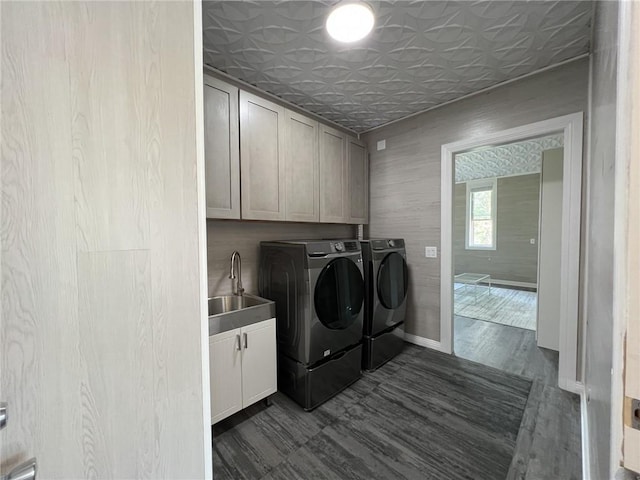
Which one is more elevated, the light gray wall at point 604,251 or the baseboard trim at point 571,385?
the light gray wall at point 604,251

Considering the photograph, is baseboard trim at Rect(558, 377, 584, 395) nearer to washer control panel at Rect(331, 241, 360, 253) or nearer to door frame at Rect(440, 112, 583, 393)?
door frame at Rect(440, 112, 583, 393)

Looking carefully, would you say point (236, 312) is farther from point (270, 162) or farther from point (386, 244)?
point (386, 244)

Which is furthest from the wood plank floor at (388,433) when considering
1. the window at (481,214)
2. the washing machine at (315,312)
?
the window at (481,214)

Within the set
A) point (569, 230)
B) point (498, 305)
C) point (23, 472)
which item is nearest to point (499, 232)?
point (498, 305)

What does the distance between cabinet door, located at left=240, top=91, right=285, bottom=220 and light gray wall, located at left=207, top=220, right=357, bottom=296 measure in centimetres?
35

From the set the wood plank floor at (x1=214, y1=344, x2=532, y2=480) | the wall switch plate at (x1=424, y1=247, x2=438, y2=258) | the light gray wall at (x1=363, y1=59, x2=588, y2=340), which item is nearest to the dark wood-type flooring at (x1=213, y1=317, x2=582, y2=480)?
the wood plank floor at (x1=214, y1=344, x2=532, y2=480)

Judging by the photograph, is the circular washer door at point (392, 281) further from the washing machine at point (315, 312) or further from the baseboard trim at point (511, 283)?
the baseboard trim at point (511, 283)

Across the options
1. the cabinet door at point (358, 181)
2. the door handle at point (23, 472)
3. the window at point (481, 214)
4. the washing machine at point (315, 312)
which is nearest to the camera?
the door handle at point (23, 472)

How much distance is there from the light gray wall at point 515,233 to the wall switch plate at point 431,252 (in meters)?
3.91

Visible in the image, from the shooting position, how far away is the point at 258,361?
183 centimetres

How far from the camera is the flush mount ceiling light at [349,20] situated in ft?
4.50

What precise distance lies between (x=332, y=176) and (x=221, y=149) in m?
1.21

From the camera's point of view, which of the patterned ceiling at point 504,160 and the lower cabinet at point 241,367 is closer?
the lower cabinet at point 241,367

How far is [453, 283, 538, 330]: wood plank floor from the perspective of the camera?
12.5 ft
